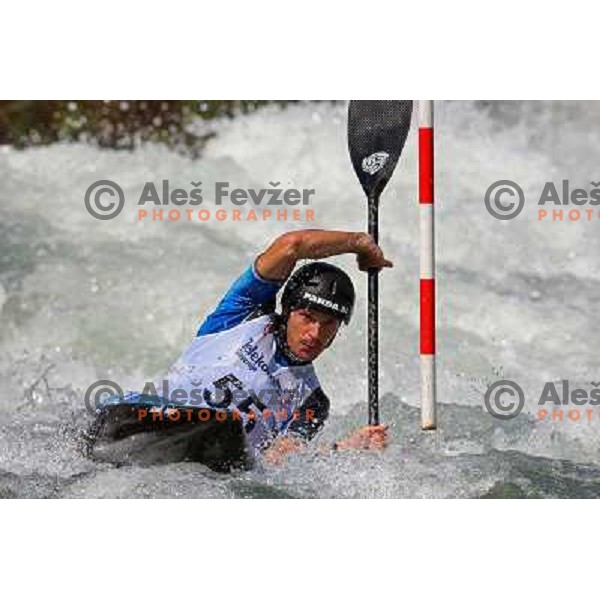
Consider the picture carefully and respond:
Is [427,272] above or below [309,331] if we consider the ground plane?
above

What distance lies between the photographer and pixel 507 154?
5.09 meters

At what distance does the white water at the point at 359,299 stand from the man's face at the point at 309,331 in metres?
0.04

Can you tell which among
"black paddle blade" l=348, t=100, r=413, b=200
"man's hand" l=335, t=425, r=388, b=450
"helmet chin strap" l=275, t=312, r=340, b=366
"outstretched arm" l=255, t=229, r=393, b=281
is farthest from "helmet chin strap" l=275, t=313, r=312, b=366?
"black paddle blade" l=348, t=100, r=413, b=200

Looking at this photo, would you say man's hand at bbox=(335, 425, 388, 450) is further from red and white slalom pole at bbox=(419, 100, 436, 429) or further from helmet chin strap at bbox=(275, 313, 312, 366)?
helmet chin strap at bbox=(275, 313, 312, 366)

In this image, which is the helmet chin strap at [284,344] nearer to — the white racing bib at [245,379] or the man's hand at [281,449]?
the white racing bib at [245,379]

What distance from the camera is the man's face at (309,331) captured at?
16.7 ft

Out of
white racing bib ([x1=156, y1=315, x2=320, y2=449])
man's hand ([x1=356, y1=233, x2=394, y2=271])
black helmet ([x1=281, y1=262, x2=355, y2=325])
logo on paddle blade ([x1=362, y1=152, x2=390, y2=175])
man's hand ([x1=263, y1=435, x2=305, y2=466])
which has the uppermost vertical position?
logo on paddle blade ([x1=362, y1=152, x2=390, y2=175])

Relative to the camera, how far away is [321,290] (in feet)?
16.6

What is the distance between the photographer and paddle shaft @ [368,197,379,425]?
5.09 meters

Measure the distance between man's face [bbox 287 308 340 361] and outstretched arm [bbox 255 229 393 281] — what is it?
106mm

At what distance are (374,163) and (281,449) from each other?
737mm

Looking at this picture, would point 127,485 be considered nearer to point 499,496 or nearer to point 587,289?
point 499,496

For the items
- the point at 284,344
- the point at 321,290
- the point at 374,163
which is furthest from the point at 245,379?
the point at 374,163

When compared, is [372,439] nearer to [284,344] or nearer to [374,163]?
[284,344]
